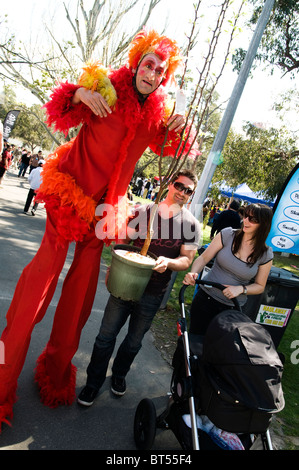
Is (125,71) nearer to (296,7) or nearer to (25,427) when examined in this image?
(25,427)

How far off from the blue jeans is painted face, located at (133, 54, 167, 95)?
148cm

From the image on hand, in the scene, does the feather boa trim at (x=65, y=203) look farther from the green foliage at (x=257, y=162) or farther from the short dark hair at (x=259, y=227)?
the green foliage at (x=257, y=162)

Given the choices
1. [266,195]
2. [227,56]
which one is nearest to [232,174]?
[266,195]

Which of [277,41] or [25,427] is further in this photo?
[277,41]

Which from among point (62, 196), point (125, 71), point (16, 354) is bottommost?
point (16, 354)

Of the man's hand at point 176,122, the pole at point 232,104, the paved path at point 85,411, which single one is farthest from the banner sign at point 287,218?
the man's hand at point 176,122

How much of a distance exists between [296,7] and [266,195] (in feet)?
23.3

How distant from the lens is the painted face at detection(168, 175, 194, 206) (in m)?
2.58

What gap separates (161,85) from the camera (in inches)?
96.4

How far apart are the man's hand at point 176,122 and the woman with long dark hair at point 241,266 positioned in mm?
975

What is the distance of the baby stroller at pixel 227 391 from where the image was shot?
5.55ft

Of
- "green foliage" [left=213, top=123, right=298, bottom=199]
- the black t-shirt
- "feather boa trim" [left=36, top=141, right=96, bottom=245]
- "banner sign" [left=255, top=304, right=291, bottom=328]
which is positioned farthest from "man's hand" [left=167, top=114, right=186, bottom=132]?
"green foliage" [left=213, top=123, right=298, bottom=199]
